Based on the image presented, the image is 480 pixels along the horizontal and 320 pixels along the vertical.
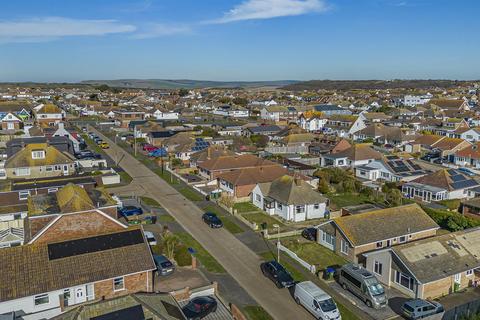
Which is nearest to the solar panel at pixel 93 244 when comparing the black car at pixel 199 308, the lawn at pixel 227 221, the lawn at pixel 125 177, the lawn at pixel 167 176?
the black car at pixel 199 308

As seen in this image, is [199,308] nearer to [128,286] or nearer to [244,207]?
[128,286]

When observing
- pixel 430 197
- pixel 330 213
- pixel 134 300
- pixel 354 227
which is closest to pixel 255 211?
pixel 330 213

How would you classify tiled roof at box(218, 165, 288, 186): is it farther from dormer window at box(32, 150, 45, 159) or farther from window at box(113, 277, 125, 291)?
window at box(113, 277, 125, 291)

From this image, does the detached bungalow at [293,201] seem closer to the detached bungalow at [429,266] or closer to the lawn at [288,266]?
the lawn at [288,266]

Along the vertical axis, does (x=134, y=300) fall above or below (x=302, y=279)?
above

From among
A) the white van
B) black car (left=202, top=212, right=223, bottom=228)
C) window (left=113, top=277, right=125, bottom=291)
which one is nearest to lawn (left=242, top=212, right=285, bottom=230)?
black car (left=202, top=212, right=223, bottom=228)

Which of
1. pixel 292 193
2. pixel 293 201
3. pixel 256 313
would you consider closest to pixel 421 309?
pixel 256 313

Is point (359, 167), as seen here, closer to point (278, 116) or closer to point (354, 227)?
point (354, 227)
